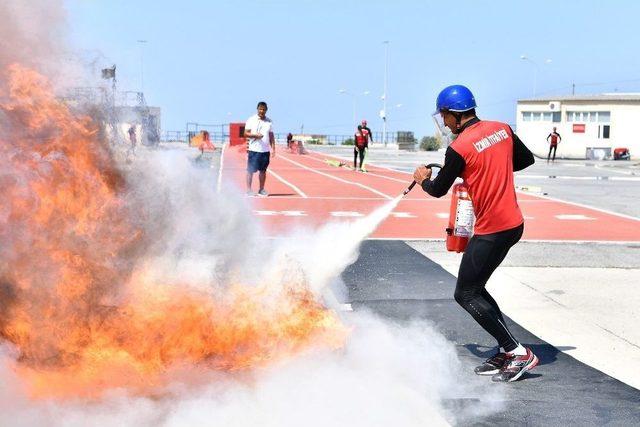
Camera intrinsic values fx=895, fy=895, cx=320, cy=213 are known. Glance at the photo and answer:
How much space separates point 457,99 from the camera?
6.13m

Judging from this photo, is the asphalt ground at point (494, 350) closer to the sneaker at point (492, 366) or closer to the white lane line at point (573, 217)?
the sneaker at point (492, 366)

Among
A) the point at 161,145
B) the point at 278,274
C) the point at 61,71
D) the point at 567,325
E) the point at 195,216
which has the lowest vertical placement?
the point at 567,325

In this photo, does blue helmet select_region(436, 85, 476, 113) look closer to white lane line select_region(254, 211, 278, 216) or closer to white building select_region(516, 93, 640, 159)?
white lane line select_region(254, 211, 278, 216)

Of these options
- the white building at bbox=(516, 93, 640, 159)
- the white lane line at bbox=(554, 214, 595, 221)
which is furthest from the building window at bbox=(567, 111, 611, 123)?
the white lane line at bbox=(554, 214, 595, 221)

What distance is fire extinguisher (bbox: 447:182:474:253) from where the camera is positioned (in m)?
6.26

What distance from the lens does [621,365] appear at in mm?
6473

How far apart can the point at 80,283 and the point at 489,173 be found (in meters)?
2.71

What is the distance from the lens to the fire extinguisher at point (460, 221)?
6.26 meters

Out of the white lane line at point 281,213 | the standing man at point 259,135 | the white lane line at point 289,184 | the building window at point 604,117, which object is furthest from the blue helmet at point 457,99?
the building window at point 604,117

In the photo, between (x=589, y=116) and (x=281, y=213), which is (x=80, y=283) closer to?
(x=281, y=213)

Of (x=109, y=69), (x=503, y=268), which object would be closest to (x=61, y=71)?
(x=109, y=69)

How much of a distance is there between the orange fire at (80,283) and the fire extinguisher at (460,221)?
1574 millimetres

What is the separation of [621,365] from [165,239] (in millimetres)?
3378

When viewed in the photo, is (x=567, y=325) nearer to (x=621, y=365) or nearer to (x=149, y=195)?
(x=621, y=365)
